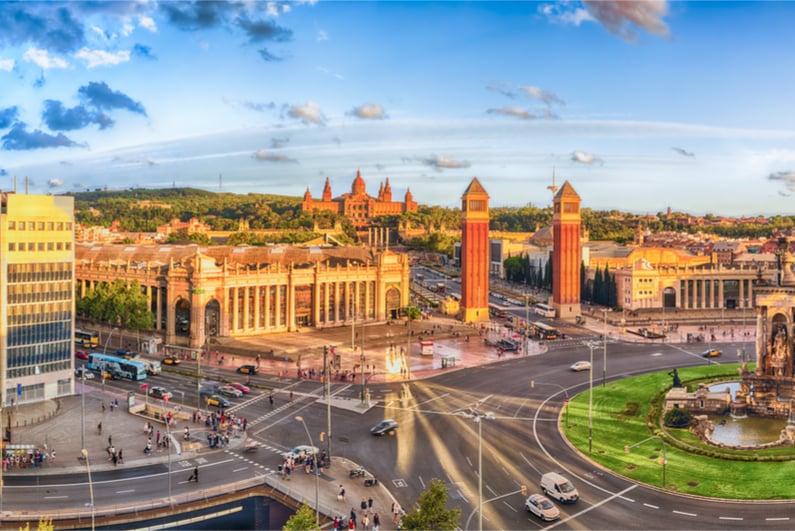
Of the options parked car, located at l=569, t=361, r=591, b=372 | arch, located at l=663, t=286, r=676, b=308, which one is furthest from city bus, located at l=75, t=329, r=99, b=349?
arch, located at l=663, t=286, r=676, b=308

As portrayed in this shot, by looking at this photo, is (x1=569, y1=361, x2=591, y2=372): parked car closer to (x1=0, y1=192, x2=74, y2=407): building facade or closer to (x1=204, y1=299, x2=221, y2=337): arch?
(x1=204, y1=299, x2=221, y2=337): arch

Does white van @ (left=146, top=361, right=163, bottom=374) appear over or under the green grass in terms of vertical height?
over

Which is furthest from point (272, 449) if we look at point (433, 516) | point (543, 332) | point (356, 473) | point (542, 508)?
point (543, 332)

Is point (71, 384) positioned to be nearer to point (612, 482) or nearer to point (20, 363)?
point (20, 363)

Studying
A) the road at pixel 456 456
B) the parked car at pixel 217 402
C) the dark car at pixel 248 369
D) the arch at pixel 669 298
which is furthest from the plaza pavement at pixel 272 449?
the arch at pixel 669 298

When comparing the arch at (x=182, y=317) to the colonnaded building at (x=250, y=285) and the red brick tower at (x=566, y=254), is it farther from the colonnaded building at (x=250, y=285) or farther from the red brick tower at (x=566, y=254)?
the red brick tower at (x=566, y=254)
